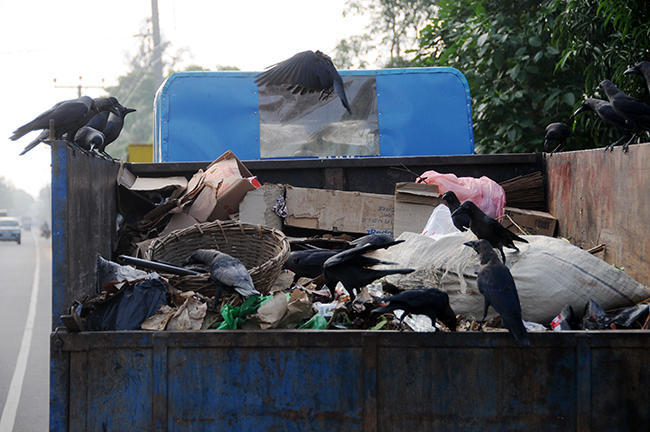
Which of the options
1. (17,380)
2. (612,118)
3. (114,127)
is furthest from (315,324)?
(17,380)

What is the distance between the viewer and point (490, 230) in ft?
9.36

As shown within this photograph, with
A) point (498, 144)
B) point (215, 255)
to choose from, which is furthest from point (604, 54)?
point (215, 255)

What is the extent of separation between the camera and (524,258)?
286 cm

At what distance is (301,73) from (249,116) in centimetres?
58

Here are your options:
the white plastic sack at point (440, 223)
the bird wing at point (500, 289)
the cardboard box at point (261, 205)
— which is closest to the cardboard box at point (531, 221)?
the white plastic sack at point (440, 223)

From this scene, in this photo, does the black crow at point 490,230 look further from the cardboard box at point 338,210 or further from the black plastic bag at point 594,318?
the cardboard box at point 338,210

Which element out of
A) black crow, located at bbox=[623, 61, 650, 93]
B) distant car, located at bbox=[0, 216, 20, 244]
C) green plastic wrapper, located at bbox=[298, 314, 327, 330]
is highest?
black crow, located at bbox=[623, 61, 650, 93]

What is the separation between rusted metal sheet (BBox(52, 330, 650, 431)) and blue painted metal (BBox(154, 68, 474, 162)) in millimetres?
3335

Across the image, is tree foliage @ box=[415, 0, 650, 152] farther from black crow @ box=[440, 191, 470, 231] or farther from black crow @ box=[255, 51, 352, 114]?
black crow @ box=[440, 191, 470, 231]

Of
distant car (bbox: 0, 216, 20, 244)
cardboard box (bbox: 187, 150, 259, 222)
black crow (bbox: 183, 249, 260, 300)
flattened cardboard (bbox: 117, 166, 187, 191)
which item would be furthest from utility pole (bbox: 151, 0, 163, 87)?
distant car (bbox: 0, 216, 20, 244)

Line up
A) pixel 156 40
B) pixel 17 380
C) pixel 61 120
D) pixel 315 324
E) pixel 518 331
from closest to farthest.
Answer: pixel 518 331
pixel 315 324
pixel 61 120
pixel 17 380
pixel 156 40

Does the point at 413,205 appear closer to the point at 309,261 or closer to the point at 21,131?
the point at 309,261

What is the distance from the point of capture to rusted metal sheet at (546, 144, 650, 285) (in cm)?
291

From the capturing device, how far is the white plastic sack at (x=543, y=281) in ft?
8.93
